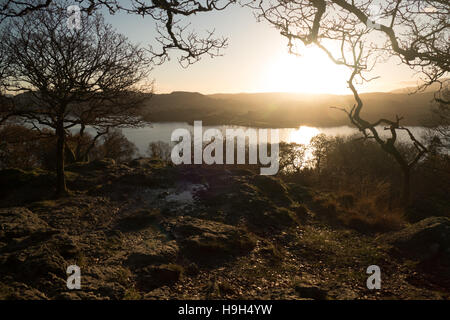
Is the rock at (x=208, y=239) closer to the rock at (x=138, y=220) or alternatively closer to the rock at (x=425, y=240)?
the rock at (x=138, y=220)

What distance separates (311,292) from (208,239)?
316cm

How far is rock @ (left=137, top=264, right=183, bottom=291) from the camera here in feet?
18.2

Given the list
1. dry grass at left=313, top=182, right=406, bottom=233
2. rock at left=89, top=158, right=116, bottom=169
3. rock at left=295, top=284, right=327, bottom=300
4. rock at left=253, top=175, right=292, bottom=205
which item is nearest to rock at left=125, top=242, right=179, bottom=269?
rock at left=295, top=284, right=327, bottom=300

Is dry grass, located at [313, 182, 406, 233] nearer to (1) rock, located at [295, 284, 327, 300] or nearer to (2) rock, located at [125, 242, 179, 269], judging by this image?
(1) rock, located at [295, 284, 327, 300]

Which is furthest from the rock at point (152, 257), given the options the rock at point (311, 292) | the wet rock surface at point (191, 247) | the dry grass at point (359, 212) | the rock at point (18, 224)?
the dry grass at point (359, 212)

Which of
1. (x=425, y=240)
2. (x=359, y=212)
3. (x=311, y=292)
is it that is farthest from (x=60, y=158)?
(x=425, y=240)

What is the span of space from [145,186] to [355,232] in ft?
29.7

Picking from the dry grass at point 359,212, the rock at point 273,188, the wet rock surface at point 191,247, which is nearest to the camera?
the wet rock surface at point 191,247

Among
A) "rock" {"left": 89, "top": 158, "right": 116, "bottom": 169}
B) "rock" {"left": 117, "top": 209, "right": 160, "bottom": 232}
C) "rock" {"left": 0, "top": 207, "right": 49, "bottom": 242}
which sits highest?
"rock" {"left": 89, "top": 158, "right": 116, "bottom": 169}

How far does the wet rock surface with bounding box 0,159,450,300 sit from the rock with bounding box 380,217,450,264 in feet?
0.10

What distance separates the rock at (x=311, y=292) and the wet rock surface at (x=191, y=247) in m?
0.02

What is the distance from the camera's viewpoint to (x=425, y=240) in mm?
7629

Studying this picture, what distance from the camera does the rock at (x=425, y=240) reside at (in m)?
7.17
